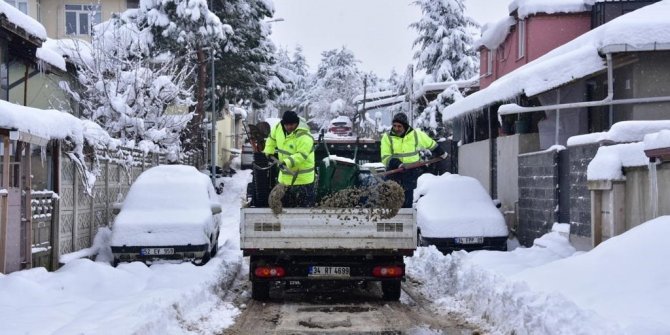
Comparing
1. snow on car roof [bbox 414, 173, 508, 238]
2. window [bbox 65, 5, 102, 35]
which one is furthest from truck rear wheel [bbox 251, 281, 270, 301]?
window [bbox 65, 5, 102, 35]

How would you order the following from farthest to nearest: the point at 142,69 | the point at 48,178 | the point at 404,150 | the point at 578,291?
the point at 142,69, the point at 48,178, the point at 404,150, the point at 578,291

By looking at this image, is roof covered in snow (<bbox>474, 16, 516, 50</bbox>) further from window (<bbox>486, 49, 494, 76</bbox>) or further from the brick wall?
the brick wall

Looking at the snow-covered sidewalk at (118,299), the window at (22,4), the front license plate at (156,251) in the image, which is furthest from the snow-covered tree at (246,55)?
the snow-covered sidewalk at (118,299)

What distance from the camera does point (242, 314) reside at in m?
9.91

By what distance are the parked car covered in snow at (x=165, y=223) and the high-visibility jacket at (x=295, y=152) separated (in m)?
2.79

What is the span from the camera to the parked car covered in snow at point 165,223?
43.0 ft

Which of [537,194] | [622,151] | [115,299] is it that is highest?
[622,151]

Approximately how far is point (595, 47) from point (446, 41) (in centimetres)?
2561

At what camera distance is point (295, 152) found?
36.0 feet

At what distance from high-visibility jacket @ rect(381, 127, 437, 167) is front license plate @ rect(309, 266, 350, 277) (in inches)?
88.3

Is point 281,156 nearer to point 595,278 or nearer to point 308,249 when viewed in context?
point 308,249

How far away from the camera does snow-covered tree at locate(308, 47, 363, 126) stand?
7544cm

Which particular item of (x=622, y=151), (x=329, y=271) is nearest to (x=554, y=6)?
(x=622, y=151)

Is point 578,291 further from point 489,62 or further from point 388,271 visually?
point 489,62
